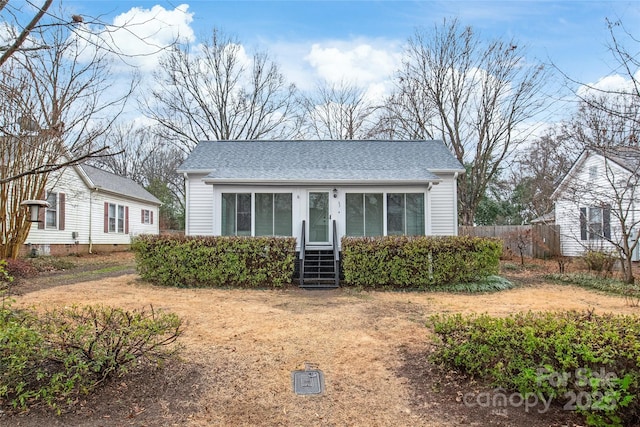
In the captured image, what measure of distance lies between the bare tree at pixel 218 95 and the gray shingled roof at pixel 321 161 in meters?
10.1

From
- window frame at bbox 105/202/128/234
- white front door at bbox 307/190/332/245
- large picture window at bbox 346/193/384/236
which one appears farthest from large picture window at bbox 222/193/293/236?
window frame at bbox 105/202/128/234

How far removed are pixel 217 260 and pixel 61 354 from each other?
5.90 meters

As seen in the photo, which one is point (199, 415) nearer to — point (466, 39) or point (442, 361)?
point (442, 361)

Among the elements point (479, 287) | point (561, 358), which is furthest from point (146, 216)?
point (561, 358)

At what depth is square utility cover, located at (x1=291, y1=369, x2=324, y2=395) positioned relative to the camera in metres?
3.41

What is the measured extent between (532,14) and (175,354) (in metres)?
9.01

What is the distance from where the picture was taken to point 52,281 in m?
9.52

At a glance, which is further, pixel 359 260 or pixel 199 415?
pixel 359 260

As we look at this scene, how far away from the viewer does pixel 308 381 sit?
3.59 meters

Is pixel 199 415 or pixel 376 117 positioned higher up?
pixel 376 117

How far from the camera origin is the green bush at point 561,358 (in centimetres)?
256

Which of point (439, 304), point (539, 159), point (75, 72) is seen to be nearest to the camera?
point (439, 304)

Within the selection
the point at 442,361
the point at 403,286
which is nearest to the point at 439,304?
the point at 403,286

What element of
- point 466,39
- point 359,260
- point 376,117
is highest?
point 466,39
